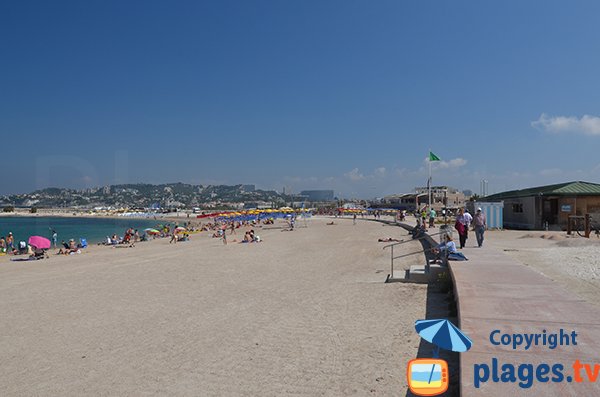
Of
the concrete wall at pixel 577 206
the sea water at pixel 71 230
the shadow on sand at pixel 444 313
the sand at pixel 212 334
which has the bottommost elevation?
the sea water at pixel 71 230

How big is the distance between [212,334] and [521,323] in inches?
186

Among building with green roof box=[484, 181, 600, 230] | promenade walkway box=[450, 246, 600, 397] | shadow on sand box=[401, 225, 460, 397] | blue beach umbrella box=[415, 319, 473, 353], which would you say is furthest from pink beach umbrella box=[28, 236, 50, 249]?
building with green roof box=[484, 181, 600, 230]

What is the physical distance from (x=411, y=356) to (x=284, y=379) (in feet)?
5.92

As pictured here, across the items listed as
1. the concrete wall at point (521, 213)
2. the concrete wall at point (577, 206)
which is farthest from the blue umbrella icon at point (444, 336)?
the concrete wall at point (521, 213)

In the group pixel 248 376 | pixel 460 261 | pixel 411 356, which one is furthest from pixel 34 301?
pixel 460 261

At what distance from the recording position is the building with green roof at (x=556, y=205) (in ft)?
69.7

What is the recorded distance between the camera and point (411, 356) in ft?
17.7

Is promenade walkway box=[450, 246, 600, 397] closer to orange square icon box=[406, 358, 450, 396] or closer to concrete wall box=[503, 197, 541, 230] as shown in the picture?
orange square icon box=[406, 358, 450, 396]

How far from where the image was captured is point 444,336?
3650 mm

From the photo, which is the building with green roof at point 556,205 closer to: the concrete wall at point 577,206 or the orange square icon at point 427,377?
the concrete wall at point 577,206

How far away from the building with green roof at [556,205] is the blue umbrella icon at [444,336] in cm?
2153

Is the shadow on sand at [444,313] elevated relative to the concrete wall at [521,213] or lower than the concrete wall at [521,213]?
lower

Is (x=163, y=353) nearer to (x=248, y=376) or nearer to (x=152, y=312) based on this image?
(x=248, y=376)

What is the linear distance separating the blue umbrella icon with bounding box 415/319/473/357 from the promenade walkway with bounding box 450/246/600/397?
26 centimetres
